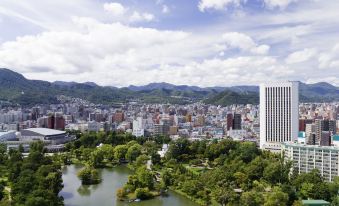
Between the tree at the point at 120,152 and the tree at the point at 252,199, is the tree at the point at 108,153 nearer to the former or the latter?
the tree at the point at 120,152

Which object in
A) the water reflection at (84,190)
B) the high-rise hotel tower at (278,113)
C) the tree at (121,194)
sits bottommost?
the water reflection at (84,190)

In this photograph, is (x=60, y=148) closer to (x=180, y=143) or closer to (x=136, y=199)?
(x=180, y=143)

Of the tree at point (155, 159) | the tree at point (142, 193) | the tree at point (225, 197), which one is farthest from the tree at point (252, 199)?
the tree at point (155, 159)

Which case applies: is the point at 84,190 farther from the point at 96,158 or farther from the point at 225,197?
the point at 225,197

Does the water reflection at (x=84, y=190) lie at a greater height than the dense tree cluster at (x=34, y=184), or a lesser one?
lesser

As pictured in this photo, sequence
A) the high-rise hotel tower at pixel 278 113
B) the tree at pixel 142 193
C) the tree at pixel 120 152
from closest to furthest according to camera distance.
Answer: the tree at pixel 142 193 < the tree at pixel 120 152 < the high-rise hotel tower at pixel 278 113

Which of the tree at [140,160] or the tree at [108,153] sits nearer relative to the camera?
the tree at [140,160]

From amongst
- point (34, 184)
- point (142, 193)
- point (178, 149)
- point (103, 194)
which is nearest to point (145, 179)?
point (142, 193)

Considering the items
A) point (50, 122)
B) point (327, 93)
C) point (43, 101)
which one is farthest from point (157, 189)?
point (327, 93)
